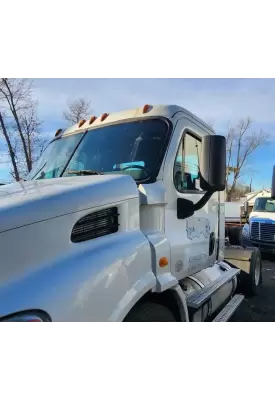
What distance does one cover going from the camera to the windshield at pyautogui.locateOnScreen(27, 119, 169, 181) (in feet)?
7.70

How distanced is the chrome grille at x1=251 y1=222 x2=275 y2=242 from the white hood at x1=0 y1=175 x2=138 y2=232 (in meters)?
8.80

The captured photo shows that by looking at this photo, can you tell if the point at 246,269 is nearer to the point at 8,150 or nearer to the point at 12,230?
the point at 8,150

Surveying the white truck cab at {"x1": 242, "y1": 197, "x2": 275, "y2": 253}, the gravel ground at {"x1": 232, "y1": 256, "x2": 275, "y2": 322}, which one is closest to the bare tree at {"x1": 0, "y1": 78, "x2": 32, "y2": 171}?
the gravel ground at {"x1": 232, "y1": 256, "x2": 275, "y2": 322}

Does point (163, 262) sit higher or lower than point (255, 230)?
higher

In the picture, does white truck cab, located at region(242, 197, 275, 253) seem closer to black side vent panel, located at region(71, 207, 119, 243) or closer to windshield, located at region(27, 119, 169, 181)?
windshield, located at region(27, 119, 169, 181)

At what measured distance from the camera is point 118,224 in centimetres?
188

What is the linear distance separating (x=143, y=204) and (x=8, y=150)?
2.35 m

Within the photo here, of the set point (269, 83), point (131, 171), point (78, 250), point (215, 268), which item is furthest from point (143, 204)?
point (215, 268)

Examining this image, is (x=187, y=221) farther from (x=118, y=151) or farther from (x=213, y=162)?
(x=118, y=151)

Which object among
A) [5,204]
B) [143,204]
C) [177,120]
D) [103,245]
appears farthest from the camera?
[177,120]

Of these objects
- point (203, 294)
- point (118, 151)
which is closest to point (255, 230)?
point (203, 294)

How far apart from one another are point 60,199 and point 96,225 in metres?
0.28

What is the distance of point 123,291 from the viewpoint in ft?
5.64

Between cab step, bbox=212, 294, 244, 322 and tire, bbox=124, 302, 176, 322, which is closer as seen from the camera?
tire, bbox=124, 302, 176, 322
